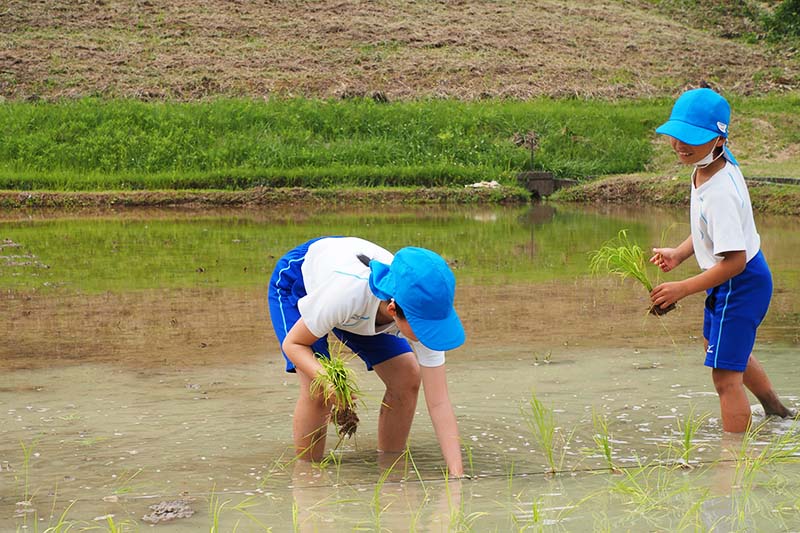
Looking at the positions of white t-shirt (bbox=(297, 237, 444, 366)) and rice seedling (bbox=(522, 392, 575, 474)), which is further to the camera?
rice seedling (bbox=(522, 392, 575, 474))

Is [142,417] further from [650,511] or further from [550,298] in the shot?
[550,298]

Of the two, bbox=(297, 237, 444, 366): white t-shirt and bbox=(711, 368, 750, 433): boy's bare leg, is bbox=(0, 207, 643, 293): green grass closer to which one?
bbox=(711, 368, 750, 433): boy's bare leg

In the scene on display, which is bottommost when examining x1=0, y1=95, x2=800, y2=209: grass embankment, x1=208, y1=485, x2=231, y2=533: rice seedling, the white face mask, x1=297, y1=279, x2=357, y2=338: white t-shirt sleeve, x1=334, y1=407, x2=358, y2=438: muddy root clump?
x1=0, y1=95, x2=800, y2=209: grass embankment

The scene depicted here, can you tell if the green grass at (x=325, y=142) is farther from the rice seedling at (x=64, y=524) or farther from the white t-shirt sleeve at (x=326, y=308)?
the rice seedling at (x=64, y=524)

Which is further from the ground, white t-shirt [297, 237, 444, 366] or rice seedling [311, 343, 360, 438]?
white t-shirt [297, 237, 444, 366]

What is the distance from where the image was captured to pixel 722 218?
4.29 m

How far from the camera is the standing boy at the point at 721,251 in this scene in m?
4.30

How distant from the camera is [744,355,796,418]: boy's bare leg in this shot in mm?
4762

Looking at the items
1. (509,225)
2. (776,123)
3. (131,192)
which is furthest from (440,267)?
(776,123)

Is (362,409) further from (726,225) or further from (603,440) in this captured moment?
(726,225)

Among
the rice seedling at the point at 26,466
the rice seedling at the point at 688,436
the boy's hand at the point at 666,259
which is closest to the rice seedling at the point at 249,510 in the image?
the rice seedling at the point at 26,466

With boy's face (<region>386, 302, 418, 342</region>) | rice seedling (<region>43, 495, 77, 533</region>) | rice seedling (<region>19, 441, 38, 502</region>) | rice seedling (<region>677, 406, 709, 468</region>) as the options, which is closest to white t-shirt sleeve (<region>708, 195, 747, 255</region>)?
rice seedling (<region>677, 406, 709, 468</region>)

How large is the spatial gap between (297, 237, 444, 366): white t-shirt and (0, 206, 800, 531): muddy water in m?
0.56

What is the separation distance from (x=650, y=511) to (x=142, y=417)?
8.42 feet
